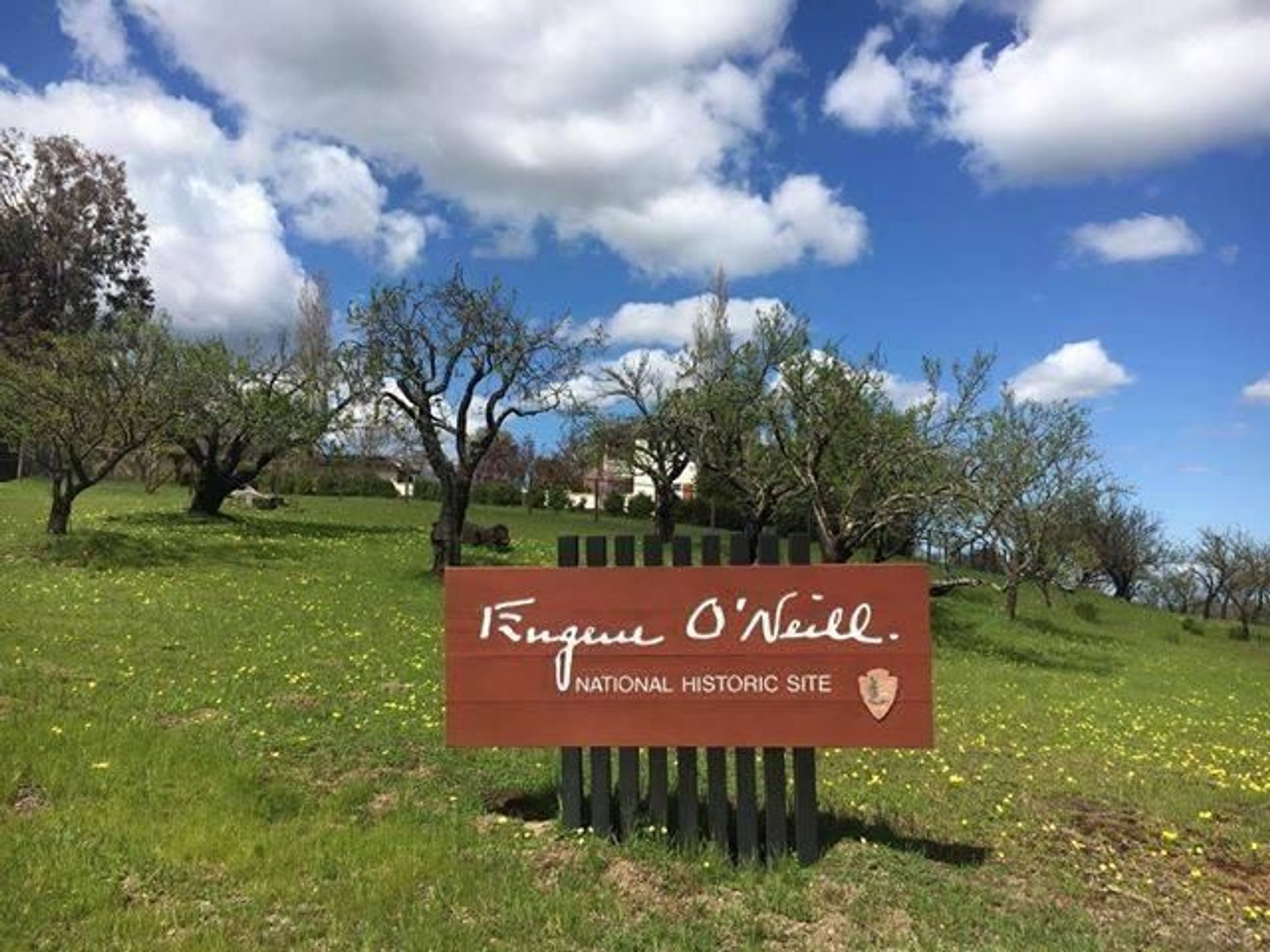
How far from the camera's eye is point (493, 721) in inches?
237

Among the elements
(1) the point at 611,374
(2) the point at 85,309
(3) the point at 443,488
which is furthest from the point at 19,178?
(3) the point at 443,488

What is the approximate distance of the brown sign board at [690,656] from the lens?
5801mm

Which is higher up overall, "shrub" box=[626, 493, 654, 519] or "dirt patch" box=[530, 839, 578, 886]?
"shrub" box=[626, 493, 654, 519]

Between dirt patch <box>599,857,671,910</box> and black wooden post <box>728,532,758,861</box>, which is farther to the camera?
black wooden post <box>728,532,758,861</box>

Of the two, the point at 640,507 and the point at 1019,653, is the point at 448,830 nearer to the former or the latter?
the point at 1019,653

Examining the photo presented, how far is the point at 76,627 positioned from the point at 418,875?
30.1 feet

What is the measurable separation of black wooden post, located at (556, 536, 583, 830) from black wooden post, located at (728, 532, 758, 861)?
941mm

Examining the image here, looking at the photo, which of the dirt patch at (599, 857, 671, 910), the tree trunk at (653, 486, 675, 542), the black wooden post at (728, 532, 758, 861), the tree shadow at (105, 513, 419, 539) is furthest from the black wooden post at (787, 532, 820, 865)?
the tree trunk at (653, 486, 675, 542)

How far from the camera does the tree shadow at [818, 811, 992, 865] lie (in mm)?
6000

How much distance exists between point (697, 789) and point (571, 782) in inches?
29.5

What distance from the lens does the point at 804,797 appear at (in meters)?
5.77

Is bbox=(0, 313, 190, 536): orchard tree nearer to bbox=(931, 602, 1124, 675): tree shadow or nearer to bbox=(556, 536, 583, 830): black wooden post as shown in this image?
bbox=(556, 536, 583, 830): black wooden post

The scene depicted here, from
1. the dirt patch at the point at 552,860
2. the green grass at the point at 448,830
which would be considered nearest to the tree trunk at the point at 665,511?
the green grass at the point at 448,830

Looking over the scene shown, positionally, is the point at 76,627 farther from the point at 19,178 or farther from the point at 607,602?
the point at 19,178
